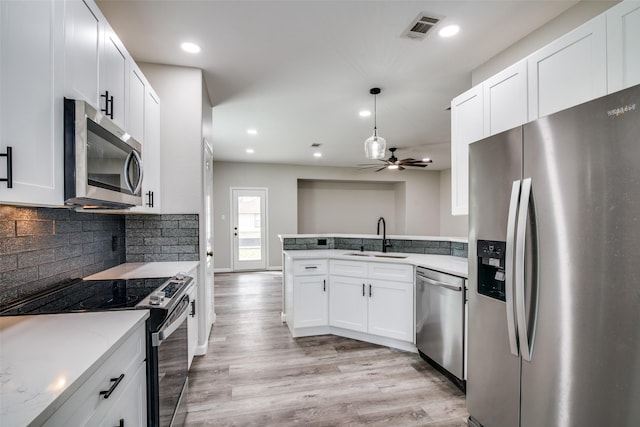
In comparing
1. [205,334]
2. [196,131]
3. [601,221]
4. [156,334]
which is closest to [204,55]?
[196,131]

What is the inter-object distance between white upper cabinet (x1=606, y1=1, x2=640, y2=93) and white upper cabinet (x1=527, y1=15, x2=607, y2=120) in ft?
0.09

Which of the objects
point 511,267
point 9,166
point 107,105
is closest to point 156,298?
point 9,166

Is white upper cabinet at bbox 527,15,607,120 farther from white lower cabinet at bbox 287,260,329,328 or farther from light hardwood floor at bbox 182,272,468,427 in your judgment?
white lower cabinet at bbox 287,260,329,328

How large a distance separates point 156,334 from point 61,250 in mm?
1012

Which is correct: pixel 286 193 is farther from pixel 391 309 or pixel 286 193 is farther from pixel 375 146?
pixel 391 309

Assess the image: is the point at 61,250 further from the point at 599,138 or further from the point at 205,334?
the point at 599,138

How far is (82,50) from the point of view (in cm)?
141

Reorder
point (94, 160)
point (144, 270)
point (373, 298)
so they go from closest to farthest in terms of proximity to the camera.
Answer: point (94, 160) → point (144, 270) → point (373, 298)

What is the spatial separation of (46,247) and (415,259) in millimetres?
2928

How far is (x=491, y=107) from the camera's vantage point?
2.09 metres

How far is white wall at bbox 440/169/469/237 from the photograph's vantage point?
8.29 m

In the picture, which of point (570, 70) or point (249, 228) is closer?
point (570, 70)

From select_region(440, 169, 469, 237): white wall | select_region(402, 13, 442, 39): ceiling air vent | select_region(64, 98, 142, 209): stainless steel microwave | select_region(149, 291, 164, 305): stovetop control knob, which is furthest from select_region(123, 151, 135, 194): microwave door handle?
select_region(440, 169, 469, 237): white wall

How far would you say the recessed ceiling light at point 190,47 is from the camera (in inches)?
95.9
